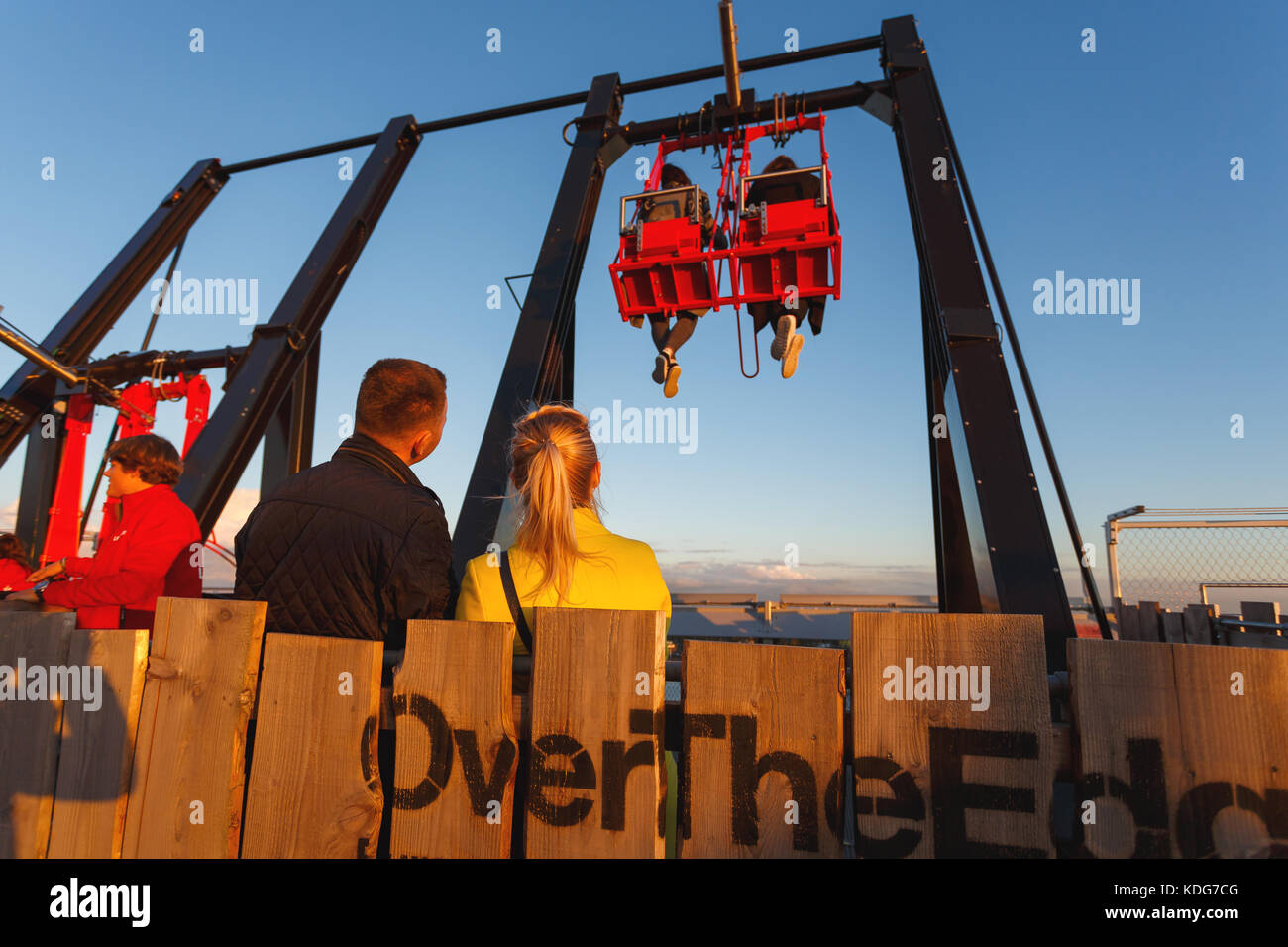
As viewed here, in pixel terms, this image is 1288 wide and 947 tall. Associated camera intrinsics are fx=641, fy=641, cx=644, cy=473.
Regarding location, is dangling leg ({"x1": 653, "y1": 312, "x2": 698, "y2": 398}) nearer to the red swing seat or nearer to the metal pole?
the red swing seat

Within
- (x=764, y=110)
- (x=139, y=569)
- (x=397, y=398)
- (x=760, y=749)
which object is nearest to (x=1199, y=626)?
(x=764, y=110)

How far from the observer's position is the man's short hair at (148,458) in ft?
9.13

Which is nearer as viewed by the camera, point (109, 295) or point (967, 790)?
point (967, 790)

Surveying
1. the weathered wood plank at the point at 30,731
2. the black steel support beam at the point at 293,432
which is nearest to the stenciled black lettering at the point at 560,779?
the weathered wood plank at the point at 30,731

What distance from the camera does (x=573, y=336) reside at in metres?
4.30

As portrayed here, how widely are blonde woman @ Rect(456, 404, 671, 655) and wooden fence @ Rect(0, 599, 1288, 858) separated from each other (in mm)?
190

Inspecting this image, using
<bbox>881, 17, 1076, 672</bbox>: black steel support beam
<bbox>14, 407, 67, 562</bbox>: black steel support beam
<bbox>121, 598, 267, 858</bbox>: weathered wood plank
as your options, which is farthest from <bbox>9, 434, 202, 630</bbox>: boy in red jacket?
<bbox>14, 407, 67, 562</bbox>: black steel support beam

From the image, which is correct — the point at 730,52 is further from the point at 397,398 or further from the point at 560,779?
the point at 560,779

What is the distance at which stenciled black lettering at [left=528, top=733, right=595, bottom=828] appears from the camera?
146cm

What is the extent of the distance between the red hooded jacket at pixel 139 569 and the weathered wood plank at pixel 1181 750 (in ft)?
10.1

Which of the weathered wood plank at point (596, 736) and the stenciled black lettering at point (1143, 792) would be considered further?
the weathered wood plank at point (596, 736)

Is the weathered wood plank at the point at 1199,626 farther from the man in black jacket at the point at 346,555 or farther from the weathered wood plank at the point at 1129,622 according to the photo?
the man in black jacket at the point at 346,555

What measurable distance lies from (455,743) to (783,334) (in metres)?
3.18
